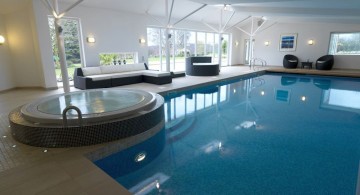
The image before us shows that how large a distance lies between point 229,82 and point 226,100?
10.4 ft

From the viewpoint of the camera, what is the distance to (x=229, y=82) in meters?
9.78

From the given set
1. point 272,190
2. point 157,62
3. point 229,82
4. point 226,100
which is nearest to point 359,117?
point 226,100

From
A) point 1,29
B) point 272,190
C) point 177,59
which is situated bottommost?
point 272,190

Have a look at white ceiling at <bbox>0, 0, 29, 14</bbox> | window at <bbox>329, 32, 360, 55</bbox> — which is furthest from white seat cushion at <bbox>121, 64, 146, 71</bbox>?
window at <bbox>329, 32, 360, 55</bbox>

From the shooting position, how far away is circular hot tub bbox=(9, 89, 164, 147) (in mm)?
3020

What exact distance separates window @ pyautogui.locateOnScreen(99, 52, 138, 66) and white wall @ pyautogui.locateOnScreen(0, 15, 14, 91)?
297 centimetres

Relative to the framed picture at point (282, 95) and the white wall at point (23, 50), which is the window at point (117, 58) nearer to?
the white wall at point (23, 50)

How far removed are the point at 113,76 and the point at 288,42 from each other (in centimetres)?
1160

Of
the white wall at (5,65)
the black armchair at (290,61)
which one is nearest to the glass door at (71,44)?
the white wall at (5,65)

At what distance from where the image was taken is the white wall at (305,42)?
→ 478 inches

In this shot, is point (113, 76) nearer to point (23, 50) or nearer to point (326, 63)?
point (23, 50)

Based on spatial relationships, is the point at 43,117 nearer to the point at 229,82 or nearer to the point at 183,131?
the point at 183,131

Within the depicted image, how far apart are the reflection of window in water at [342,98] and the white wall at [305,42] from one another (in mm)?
5565

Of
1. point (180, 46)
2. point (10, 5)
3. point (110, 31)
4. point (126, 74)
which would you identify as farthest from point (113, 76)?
point (180, 46)
